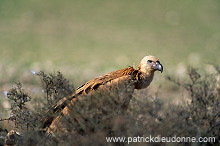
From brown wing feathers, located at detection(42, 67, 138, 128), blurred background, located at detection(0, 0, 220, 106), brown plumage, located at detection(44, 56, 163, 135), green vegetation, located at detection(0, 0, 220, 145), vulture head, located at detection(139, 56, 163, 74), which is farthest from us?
blurred background, located at detection(0, 0, 220, 106)

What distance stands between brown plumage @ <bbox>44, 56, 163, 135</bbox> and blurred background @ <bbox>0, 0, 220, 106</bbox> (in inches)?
1193

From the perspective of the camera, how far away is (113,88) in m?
6.92

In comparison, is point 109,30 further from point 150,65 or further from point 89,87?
point 89,87

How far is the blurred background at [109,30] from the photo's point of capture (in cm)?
4331

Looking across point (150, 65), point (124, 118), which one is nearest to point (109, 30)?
point (150, 65)

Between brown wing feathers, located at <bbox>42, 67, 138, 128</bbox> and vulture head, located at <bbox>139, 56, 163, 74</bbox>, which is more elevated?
vulture head, located at <bbox>139, 56, 163, 74</bbox>

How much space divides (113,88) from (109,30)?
4932 centimetres

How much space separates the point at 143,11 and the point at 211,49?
680 inches

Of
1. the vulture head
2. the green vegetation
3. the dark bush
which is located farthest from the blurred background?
the dark bush

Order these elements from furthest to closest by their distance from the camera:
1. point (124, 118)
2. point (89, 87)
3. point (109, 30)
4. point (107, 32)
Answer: point (109, 30), point (107, 32), point (89, 87), point (124, 118)

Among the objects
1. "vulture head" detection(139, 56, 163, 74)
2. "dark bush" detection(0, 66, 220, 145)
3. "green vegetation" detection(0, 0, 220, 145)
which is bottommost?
"dark bush" detection(0, 66, 220, 145)

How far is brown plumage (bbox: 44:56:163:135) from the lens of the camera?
21.1 ft

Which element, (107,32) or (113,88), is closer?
(113,88)

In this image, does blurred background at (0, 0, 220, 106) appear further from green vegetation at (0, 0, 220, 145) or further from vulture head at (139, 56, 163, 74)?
vulture head at (139, 56, 163, 74)
